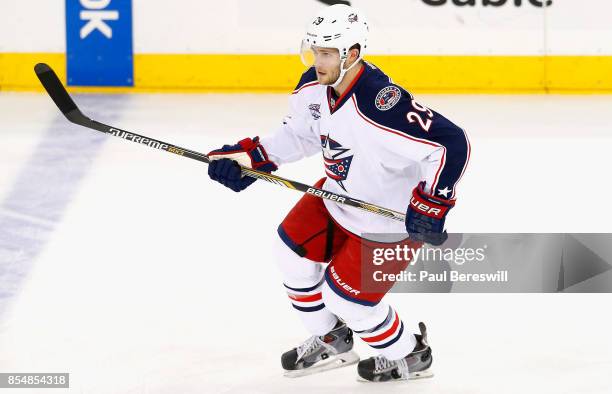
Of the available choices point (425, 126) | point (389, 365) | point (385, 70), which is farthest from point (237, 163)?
point (385, 70)

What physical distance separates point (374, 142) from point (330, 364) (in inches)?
31.7

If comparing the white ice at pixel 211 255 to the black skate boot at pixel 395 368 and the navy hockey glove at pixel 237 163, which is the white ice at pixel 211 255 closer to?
the black skate boot at pixel 395 368

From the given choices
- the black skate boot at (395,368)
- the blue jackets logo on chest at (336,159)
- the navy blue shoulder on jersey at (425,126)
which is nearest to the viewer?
the navy blue shoulder on jersey at (425,126)

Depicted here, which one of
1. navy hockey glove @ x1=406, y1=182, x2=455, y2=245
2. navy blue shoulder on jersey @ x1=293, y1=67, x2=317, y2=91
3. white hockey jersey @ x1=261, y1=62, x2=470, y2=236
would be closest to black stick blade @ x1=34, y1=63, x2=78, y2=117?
white hockey jersey @ x1=261, y1=62, x2=470, y2=236

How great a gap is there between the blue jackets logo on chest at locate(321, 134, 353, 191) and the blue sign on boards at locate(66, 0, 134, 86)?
406 centimetres

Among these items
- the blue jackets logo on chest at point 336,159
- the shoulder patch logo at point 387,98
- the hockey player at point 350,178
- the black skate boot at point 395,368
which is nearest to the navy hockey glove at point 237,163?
the hockey player at point 350,178

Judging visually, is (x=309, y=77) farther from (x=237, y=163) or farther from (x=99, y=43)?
(x=99, y=43)

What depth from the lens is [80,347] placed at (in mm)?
4117

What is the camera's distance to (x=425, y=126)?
3.53 metres

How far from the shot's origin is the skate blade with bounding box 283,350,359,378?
3951 millimetres

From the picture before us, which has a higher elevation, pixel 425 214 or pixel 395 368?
pixel 425 214

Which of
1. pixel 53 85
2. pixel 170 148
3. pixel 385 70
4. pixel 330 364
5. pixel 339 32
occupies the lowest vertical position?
pixel 385 70

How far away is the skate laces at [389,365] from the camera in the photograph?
3922mm

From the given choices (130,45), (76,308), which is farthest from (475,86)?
(76,308)
